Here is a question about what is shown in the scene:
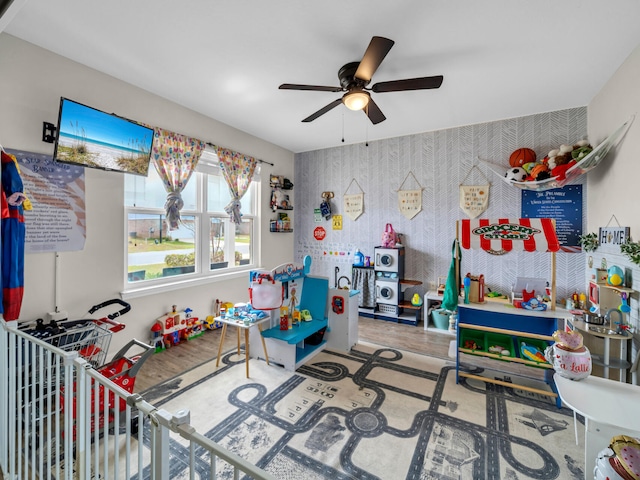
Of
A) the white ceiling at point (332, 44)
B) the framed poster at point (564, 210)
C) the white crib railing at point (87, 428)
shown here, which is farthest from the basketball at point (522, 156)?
the white crib railing at point (87, 428)

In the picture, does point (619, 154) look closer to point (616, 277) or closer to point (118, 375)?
point (616, 277)

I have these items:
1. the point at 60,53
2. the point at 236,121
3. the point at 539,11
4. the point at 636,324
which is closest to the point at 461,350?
the point at 636,324

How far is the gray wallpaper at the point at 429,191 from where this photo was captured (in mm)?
3607

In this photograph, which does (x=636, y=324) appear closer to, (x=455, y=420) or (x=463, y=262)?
(x=455, y=420)

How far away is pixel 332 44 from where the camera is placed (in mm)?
2297

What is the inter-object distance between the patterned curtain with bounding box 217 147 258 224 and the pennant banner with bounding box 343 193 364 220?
1.68 meters

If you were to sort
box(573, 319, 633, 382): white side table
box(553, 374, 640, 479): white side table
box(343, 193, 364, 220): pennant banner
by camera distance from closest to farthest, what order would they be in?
box(553, 374, 640, 479): white side table < box(573, 319, 633, 382): white side table < box(343, 193, 364, 220): pennant banner

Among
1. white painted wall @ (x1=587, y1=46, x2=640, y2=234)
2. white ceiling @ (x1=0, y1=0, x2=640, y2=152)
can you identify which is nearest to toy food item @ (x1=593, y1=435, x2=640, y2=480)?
white painted wall @ (x1=587, y1=46, x2=640, y2=234)

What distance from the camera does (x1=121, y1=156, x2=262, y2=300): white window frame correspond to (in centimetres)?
308

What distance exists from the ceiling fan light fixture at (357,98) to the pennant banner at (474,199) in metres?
2.30

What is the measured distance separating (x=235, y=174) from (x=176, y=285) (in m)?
1.70

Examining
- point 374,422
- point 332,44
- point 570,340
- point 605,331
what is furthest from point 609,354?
point 332,44

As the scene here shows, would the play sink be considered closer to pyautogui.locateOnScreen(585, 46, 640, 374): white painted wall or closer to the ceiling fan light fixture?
pyautogui.locateOnScreen(585, 46, 640, 374): white painted wall

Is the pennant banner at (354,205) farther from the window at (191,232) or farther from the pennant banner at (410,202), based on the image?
the window at (191,232)
